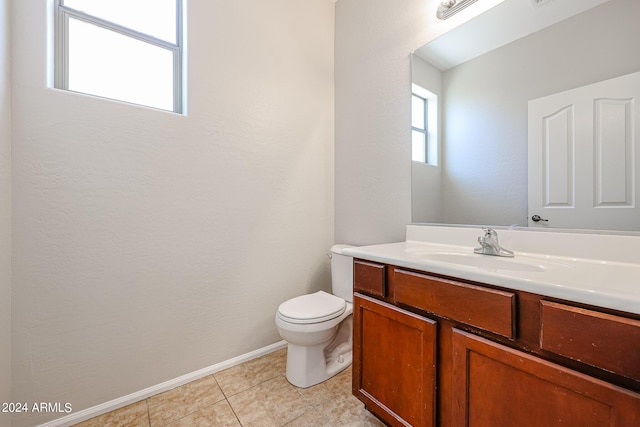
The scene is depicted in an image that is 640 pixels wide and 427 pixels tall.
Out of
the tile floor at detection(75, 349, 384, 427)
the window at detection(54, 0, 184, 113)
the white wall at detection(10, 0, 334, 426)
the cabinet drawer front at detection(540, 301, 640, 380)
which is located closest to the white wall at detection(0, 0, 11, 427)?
the white wall at detection(10, 0, 334, 426)

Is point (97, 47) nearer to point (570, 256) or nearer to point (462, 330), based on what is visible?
point (462, 330)

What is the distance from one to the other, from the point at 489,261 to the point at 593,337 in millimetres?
534

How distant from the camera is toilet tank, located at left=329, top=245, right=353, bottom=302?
1.87m

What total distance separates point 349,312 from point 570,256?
115 cm

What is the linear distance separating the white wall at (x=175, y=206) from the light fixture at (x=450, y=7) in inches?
39.1

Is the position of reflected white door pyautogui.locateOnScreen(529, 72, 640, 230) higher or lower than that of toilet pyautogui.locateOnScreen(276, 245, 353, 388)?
higher

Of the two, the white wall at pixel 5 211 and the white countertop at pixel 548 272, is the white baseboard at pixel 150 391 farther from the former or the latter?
the white countertop at pixel 548 272

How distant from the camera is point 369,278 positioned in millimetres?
1226

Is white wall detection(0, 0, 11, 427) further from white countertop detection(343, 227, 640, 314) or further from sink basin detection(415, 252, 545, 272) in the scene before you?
sink basin detection(415, 252, 545, 272)

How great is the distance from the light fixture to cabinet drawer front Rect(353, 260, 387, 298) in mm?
1412

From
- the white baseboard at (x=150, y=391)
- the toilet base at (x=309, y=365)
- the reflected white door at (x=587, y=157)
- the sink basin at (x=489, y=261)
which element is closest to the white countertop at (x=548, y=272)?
the sink basin at (x=489, y=261)

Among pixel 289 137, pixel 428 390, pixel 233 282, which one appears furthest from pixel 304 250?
pixel 428 390

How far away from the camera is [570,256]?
1.07 metres

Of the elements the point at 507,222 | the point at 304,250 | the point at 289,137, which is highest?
the point at 289,137
